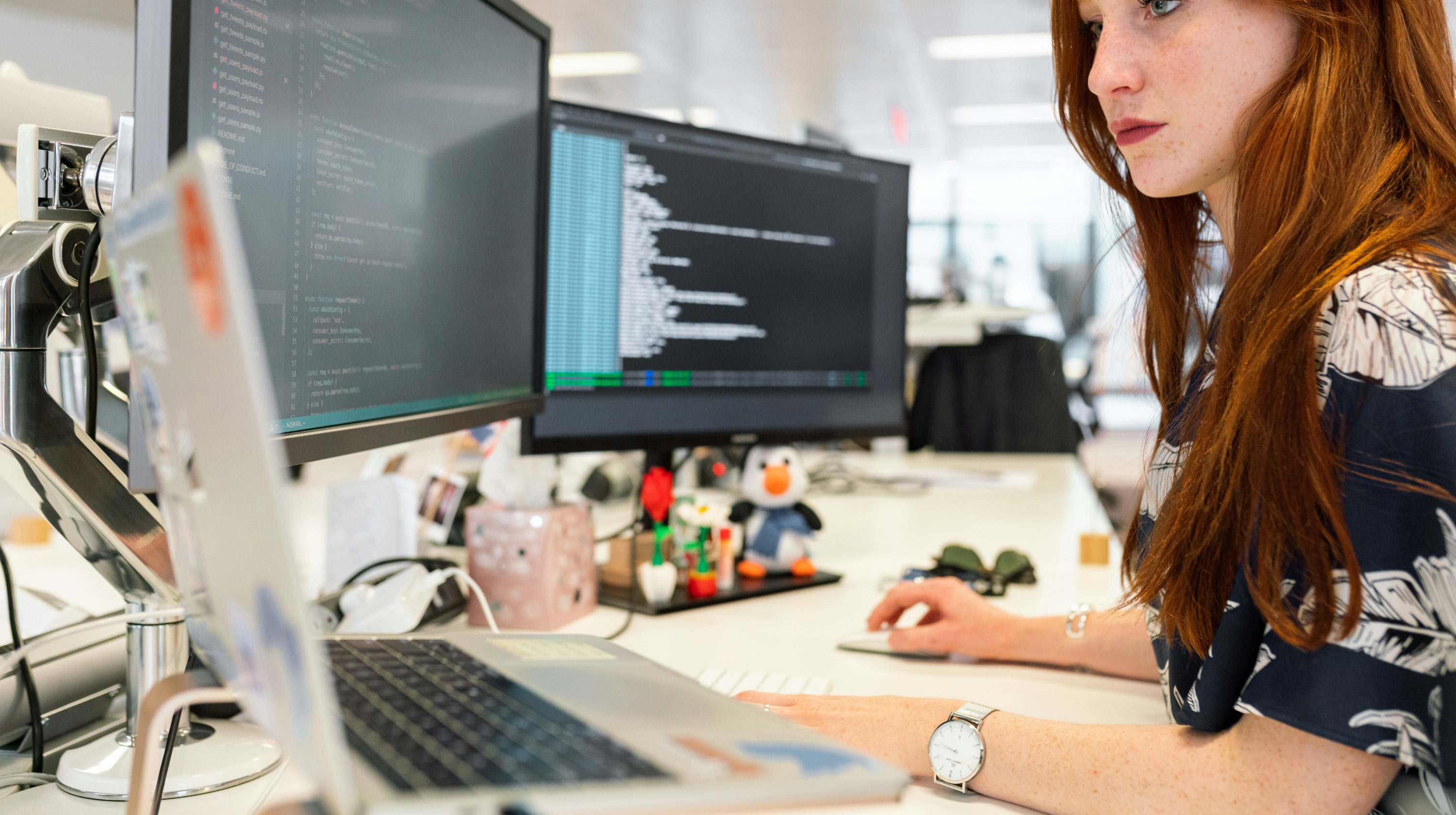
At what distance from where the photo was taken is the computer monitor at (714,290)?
1.12m

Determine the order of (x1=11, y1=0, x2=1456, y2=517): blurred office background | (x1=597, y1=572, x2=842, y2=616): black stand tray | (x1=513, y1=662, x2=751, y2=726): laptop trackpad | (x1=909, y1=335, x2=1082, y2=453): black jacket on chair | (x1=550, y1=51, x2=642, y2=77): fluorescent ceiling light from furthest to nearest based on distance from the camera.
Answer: (x1=550, y1=51, x2=642, y2=77): fluorescent ceiling light < (x1=11, y1=0, x2=1456, y2=517): blurred office background < (x1=909, y1=335, x2=1082, y2=453): black jacket on chair < (x1=597, y1=572, x2=842, y2=616): black stand tray < (x1=513, y1=662, x2=751, y2=726): laptop trackpad

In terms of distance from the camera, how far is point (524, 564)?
36.9 inches

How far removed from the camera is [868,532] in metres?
1.50

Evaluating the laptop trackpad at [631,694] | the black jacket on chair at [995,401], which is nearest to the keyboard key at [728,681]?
the laptop trackpad at [631,694]

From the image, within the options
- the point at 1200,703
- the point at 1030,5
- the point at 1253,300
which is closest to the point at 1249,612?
the point at 1200,703

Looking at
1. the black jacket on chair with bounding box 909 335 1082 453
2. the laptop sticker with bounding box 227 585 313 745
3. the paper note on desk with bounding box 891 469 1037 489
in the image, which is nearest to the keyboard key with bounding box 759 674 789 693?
the laptop sticker with bounding box 227 585 313 745

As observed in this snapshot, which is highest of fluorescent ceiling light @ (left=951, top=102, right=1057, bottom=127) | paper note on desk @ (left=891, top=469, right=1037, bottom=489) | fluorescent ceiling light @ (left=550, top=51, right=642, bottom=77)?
fluorescent ceiling light @ (left=951, top=102, right=1057, bottom=127)

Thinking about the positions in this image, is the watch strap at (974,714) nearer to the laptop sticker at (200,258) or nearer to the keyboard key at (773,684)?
the keyboard key at (773,684)

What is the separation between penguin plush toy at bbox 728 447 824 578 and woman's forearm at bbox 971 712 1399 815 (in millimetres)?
569

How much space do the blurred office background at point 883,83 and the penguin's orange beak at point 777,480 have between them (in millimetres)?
1306

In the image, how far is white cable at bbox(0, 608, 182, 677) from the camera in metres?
0.60

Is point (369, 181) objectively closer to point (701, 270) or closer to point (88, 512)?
point (88, 512)

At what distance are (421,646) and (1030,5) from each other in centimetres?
564

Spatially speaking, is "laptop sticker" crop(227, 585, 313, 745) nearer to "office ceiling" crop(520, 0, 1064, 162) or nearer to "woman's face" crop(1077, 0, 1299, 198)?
"woman's face" crop(1077, 0, 1299, 198)
